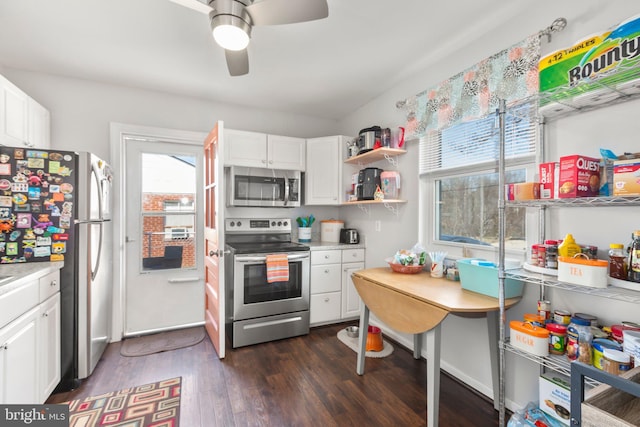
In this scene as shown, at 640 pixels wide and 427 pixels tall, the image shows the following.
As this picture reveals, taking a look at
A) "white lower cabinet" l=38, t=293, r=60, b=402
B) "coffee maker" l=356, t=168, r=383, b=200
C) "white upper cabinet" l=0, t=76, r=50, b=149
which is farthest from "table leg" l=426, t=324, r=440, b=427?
"white upper cabinet" l=0, t=76, r=50, b=149

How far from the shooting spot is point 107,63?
8.12 feet

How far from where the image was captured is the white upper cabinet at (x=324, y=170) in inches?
132

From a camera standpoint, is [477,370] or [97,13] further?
[477,370]

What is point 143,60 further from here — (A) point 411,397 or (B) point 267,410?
(A) point 411,397

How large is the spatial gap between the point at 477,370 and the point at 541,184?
1.42m

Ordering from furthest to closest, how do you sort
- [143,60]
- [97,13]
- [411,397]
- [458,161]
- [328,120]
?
[328,120]
[143,60]
[458,161]
[411,397]
[97,13]

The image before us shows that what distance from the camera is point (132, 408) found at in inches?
73.0

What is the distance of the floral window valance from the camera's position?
1670 millimetres

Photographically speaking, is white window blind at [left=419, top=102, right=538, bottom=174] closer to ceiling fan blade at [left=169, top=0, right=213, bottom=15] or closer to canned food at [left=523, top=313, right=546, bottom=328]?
canned food at [left=523, top=313, right=546, bottom=328]

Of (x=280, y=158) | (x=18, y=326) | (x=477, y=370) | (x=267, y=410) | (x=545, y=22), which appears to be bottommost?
(x=267, y=410)

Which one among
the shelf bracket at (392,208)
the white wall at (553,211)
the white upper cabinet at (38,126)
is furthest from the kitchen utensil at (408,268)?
the white upper cabinet at (38,126)

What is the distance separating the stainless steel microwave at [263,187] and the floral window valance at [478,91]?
1.42 metres

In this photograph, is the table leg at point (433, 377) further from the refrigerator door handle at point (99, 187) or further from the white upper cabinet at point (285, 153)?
the refrigerator door handle at point (99, 187)

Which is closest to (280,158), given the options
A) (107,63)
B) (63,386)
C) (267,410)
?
(107,63)
